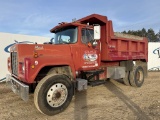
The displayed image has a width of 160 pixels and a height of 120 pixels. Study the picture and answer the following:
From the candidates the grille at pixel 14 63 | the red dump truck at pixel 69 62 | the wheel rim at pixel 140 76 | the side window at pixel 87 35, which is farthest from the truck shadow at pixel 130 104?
the grille at pixel 14 63

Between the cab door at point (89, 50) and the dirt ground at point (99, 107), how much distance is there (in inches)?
49.3

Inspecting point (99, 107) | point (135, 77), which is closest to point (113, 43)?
point (135, 77)

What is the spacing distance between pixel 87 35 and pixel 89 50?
0.53 meters

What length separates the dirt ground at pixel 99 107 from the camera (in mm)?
5426

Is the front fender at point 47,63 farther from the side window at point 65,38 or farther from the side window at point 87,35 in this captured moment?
the side window at point 87,35

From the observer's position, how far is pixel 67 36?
6.97m

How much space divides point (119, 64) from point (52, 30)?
346cm

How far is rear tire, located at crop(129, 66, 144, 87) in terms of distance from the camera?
9.30m

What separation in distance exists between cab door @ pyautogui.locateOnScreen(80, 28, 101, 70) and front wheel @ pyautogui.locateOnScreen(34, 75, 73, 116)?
1.24 m

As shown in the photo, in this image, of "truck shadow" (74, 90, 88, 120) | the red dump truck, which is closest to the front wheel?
the red dump truck

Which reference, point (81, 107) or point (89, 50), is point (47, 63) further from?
point (89, 50)

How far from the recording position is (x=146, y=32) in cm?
5350

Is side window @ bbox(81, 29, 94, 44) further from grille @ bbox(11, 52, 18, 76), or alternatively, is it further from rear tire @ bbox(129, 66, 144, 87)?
rear tire @ bbox(129, 66, 144, 87)

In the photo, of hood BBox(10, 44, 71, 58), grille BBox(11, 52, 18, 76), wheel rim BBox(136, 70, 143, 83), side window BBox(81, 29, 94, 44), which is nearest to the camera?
hood BBox(10, 44, 71, 58)
